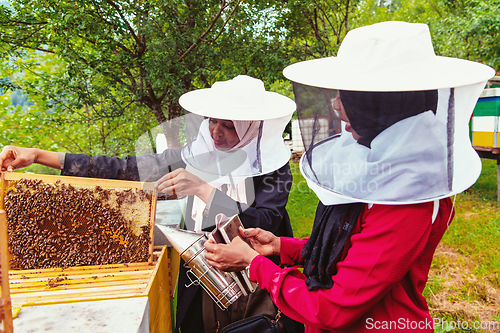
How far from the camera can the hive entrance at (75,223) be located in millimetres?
1750

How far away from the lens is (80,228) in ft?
5.96

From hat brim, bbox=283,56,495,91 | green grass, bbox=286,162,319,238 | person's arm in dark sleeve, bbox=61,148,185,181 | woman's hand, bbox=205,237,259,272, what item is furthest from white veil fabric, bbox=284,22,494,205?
green grass, bbox=286,162,319,238

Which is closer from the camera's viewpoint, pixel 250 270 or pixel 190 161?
pixel 250 270

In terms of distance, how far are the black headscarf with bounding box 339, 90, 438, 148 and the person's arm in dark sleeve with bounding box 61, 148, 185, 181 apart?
5.46 feet

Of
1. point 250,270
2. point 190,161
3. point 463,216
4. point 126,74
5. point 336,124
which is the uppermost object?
point 126,74

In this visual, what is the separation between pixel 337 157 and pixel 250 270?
0.62m

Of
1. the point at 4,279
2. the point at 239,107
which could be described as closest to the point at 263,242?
the point at 239,107

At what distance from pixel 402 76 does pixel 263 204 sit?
1179 mm

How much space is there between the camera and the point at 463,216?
6176 millimetres

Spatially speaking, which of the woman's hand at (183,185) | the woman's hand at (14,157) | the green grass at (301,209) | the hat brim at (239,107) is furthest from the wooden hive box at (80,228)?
the green grass at (301,209)

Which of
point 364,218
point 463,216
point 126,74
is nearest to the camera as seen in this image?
point 364,218

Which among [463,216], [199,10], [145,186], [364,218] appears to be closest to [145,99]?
[199,10]

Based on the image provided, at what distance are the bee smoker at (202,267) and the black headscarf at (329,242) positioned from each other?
0.44m

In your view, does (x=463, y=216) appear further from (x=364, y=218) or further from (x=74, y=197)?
(x=74, y=197)
